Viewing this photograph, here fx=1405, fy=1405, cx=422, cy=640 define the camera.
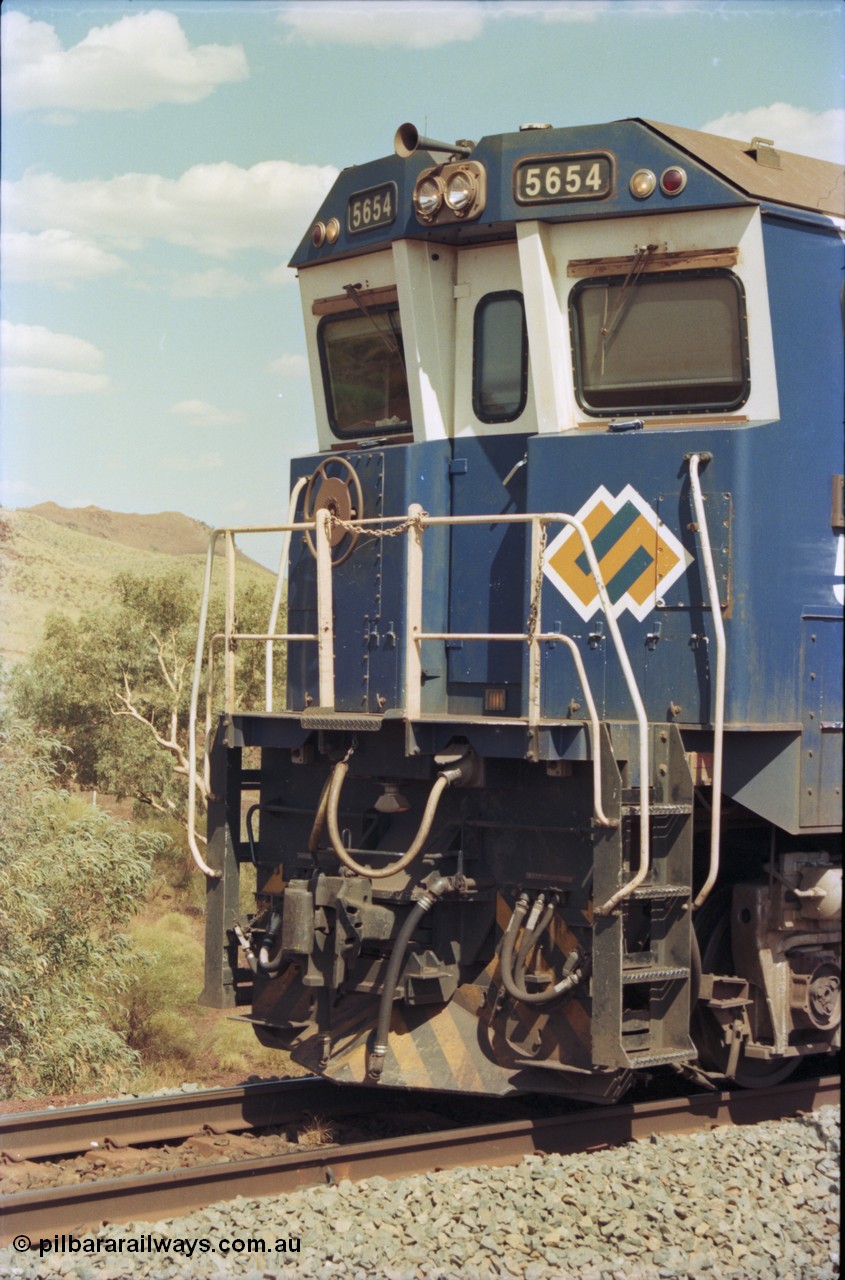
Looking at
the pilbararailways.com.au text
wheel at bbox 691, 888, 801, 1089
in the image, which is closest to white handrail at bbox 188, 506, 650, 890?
wheel at bbox 691, 888, 801, 1089

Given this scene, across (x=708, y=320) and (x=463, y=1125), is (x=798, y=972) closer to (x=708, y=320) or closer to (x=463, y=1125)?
(x=463, y=1125)

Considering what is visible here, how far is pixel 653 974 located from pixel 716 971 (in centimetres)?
130

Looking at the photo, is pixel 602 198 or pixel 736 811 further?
pixel 736 811

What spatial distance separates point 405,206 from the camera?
7.58m

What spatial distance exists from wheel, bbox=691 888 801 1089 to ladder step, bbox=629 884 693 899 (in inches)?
39.9

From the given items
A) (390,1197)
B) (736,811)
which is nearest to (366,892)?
(390,1197)

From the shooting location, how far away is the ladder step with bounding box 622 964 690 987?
6.51 metres

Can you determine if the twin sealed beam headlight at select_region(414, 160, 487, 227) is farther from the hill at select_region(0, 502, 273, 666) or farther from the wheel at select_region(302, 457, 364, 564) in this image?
the hill at select_region(0, 502, 273, 666)

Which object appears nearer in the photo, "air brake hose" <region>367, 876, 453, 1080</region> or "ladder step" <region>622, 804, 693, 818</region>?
"ladder step" <region>622, 804, 693, 818</region>

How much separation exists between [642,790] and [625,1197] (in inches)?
69.1

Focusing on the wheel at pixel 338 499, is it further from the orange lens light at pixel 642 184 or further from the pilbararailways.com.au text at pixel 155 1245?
the pilbararailways.com.au text at pixel 155 1245

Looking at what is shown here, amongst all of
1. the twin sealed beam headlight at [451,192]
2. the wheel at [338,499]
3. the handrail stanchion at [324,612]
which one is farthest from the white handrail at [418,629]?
the twin sealed beam headlight at [451,192]

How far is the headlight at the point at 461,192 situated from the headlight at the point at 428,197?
0.06 meters

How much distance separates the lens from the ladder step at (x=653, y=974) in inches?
256
